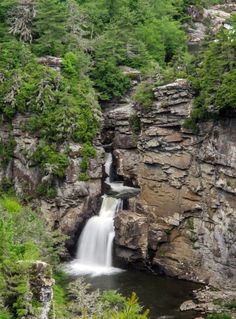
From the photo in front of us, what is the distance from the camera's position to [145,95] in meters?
44.4

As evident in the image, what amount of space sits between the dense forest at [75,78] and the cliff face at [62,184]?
1.42ft

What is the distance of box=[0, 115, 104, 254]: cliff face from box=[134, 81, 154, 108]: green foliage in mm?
5411

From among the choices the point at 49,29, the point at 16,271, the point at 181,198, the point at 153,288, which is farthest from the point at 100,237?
the point at 16,271

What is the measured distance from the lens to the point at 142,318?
54.3 ft

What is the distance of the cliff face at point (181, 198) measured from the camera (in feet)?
132

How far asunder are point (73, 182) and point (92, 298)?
17006mm

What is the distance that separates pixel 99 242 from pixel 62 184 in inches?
202

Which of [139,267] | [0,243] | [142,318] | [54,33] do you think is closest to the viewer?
[142,318]

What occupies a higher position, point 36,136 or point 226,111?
point 226,111

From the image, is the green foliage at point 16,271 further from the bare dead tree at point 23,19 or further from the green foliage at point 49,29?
the bare dead tree at point 23,19

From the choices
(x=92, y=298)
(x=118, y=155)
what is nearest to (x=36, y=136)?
(x=118, y=155)

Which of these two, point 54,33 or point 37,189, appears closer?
point 37,189

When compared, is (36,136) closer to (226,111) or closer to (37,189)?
(37,189)

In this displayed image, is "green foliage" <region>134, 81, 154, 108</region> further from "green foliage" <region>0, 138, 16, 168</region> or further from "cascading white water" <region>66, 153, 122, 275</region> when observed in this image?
"green foliage" <region>0, 138, 16, 168</region>
